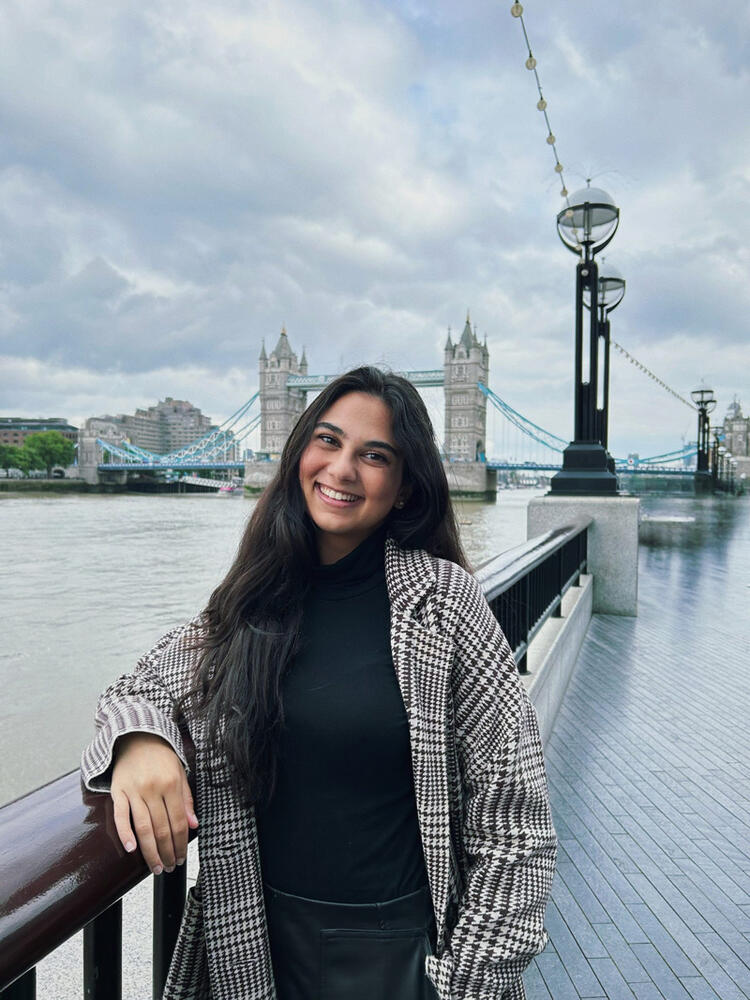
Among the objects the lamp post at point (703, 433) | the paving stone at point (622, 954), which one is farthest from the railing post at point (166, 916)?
the lamp post at point (703, 433)

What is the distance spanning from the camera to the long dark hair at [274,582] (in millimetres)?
954

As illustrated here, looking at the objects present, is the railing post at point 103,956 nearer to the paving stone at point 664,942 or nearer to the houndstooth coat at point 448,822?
the houndstooth coat at point 448,822

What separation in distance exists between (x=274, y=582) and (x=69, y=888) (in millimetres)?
549

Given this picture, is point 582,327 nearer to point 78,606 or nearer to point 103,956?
point 103,956

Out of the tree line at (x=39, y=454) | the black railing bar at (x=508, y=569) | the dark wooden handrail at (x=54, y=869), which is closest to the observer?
the dark wooden handrail at (x=54, y=869)

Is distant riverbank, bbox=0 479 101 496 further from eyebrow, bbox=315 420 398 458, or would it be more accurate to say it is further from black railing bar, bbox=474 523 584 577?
eyebrow, bbox=315 420 398 458

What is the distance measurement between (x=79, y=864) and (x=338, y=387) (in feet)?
2.48

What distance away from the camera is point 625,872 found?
206cm

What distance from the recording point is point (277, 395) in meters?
61.5

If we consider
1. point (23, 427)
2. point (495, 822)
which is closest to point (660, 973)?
point (495, 822)

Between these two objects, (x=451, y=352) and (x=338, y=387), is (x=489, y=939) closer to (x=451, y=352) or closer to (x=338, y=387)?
(x=338, y=387)

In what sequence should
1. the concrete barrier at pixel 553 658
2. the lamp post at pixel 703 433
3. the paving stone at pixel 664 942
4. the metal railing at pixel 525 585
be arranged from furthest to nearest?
the lamp post at pixel 703 433
the concrete barrier at pixel 553 658
the metal railing at pixel 525 585
the paving stone at pixel 664 942

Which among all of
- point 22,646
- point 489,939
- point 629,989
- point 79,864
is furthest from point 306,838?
point 22,646

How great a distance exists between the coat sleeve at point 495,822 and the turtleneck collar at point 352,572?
15 centimetres
